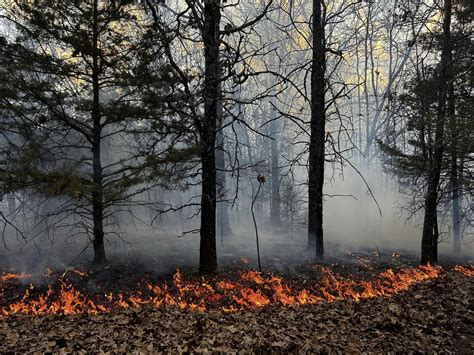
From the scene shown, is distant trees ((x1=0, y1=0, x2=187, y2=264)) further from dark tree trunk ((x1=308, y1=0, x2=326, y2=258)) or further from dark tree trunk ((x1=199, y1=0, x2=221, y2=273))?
dark tree trunk ((x1=308, y1=0, x2=326, y2=258))

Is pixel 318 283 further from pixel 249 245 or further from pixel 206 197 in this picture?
pixel 249 245

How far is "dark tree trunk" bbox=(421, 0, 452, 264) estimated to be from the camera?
10.9 m

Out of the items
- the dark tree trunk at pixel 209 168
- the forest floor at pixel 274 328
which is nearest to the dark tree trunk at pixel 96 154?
the dark tree trunk at pixel 209 168

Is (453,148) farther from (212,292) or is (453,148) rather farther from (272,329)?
(272,329)

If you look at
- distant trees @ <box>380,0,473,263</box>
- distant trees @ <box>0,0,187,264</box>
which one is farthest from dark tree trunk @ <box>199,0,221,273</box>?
distant trees @ <box>380,0,473,263</box>

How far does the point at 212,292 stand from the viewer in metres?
8.16

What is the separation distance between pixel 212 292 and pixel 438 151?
28.5 feet

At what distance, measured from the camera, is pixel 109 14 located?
28.2 ft

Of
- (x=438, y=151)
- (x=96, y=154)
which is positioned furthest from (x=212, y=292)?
(x=438, y=151)

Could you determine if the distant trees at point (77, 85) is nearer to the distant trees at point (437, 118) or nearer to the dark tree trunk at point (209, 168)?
the dark tree trunk at point (209, 168)

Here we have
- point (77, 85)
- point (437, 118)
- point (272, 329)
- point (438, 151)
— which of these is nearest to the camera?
point (272, 329)

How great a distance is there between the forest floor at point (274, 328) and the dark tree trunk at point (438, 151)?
5.73 metres

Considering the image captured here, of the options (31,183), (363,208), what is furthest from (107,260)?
(363,208)

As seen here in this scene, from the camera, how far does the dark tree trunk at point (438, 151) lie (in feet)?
35.8
